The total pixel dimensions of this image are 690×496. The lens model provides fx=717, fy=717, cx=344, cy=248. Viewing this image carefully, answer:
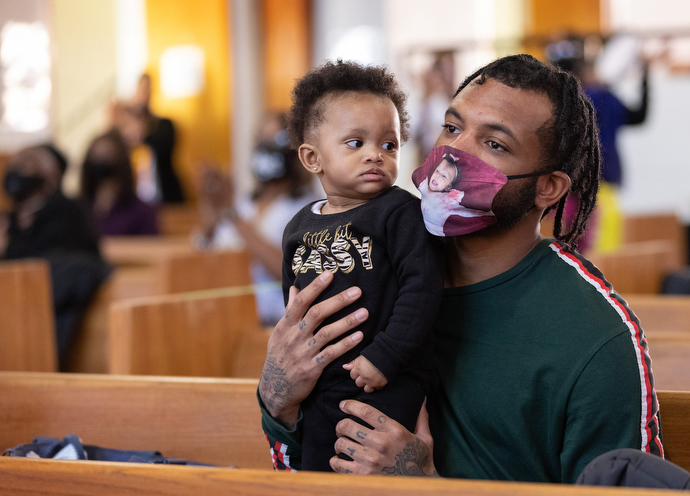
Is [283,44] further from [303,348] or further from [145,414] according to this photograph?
[303,348]

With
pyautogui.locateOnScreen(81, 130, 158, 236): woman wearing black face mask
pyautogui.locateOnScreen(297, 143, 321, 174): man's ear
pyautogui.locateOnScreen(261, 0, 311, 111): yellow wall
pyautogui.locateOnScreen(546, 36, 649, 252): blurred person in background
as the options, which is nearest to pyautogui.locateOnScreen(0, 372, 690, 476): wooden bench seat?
pyautogui.locateOnScreen(297, 143, 321, 174): man's ear

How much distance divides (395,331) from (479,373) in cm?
19

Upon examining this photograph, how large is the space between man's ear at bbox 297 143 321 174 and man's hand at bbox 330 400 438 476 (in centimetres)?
47

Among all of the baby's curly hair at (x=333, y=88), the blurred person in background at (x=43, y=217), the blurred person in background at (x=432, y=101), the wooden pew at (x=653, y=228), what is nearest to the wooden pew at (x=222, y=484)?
the baby's curly hair at (x=333, y=88)

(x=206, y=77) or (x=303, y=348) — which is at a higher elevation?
(x=206, y=77)

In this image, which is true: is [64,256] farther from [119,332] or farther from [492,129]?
[492,129]

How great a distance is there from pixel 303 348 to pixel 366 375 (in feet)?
0.46

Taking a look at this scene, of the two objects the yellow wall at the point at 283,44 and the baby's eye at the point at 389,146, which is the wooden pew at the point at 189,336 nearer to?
the baby's eye at the point at 389,146

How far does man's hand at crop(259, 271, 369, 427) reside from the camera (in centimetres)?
125

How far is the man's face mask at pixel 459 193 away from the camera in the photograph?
127 cm

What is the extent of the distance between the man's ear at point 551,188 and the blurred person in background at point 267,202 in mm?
1743

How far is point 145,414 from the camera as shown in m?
1.56

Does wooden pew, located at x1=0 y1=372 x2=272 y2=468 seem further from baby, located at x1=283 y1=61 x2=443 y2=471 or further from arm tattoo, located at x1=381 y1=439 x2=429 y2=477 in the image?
arm tattoo, located at x1=381 y1=439 x2=429 y2=477

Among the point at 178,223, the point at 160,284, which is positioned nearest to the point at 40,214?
the point at 160,284
